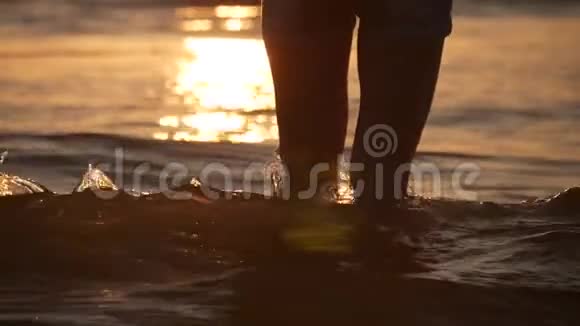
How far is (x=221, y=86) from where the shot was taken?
7.52 metres

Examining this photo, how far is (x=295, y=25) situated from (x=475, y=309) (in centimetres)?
93

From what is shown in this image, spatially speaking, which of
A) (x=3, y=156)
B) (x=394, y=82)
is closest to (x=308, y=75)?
(x=394, y=82)

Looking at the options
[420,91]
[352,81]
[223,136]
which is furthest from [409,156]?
[352,81]

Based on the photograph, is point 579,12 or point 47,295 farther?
point 579,12

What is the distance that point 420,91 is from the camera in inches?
130

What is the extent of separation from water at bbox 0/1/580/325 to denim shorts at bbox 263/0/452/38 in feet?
1.65

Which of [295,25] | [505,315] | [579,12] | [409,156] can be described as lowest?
[505,315]

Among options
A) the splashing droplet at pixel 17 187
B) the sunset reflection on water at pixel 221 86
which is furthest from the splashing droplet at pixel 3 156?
the splashing droplet at pixel 17 187

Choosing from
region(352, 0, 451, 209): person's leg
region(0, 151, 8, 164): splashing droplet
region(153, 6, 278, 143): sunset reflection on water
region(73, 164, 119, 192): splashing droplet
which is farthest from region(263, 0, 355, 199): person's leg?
region(153, 6, 278, 143): sunset reflection on water

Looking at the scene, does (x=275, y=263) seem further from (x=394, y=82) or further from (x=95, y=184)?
(x=95, y=184)

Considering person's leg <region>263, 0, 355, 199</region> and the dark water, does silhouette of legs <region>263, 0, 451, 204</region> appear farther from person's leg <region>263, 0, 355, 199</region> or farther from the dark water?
the dark water

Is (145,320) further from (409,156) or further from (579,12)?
(579,12)

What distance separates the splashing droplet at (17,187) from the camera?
12.7 feet

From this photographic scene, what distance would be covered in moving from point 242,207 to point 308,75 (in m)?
0.50
